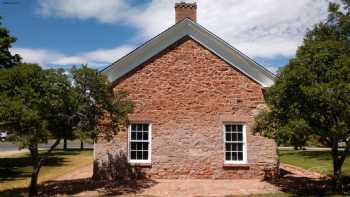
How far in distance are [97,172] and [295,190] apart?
8.35 m

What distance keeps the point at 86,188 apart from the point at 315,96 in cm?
909

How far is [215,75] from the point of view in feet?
61.1

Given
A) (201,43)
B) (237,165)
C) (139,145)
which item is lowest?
(237,165)

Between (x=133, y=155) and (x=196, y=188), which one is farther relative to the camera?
(x=133, y=155)

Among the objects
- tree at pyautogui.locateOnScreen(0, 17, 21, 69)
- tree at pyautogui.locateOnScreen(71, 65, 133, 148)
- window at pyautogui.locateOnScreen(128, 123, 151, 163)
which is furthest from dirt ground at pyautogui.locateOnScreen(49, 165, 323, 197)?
tree at pyautogui.locateOnScreen(0, 17, 21, 69)

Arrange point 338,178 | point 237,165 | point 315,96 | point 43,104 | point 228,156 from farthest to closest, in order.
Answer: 1. point 228,156
2. point 237,165
3. point 338,178
4. point 43,104
5. point 315,96

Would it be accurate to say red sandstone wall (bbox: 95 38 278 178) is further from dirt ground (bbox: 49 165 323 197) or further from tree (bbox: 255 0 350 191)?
tree (bbox: 255 0 350 191)

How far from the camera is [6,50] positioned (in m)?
26.3

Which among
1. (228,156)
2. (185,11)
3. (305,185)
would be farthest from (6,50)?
(305,185)

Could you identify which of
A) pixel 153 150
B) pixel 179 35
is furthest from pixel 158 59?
pixel 153 150

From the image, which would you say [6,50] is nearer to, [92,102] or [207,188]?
[92,102]

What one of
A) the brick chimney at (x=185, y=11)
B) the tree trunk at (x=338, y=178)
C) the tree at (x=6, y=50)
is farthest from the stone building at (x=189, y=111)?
the tree at (x=6, y=50)

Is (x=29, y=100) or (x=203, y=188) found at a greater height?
(x=29, y=100)

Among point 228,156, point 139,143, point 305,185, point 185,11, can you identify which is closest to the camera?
point 305,185
